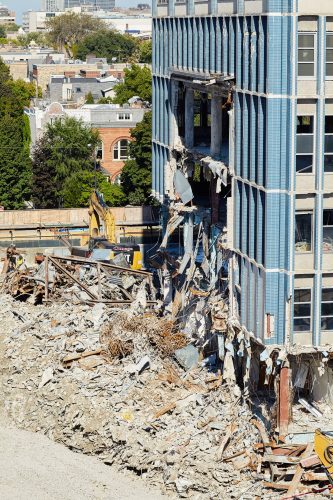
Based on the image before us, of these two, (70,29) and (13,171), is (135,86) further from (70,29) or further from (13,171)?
(70,29)

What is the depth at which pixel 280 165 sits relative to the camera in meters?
26.9

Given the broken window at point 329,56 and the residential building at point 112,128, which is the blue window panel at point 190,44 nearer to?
the broken window at point 329,56

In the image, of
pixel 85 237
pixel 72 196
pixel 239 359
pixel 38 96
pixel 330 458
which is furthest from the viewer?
pixel 38 96

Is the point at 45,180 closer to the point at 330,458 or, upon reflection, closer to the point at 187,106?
the point at 187,106

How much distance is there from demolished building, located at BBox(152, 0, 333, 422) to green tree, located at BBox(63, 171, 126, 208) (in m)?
33.7

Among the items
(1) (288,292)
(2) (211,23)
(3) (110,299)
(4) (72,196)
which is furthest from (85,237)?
(1) (288,292)

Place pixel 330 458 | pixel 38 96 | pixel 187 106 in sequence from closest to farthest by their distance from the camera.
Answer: pixel 330 458, pixel 187 106, pixel 38 96

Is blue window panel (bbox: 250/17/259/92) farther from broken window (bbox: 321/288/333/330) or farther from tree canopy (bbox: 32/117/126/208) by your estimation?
tree canopy (bbox: 32/117/126/208)

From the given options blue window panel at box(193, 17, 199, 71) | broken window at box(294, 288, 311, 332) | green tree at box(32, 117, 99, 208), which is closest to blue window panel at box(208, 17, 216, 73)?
blue window panel at box(193, 17, 199, 71)

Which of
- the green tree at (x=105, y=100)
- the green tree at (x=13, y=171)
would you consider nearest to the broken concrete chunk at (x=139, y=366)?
the green tree at (x=13, y=171)

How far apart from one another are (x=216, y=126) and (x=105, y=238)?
15984mm

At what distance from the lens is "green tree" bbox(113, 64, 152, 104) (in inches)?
3342

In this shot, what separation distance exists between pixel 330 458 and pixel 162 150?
14157 mm

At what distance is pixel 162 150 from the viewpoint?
3684cm
